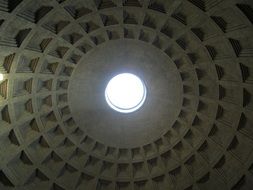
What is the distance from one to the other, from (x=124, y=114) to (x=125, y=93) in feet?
11.1

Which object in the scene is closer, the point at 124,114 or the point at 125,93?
the point at 124,114

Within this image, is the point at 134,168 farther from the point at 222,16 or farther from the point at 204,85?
the point at 222,16

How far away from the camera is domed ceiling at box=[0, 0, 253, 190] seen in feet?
75.8

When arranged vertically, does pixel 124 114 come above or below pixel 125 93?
below

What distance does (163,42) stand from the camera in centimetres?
2558

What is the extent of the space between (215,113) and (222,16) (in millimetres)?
7512

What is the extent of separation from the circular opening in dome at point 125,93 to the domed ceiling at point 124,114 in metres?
0.65

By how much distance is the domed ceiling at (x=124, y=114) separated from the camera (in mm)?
23109

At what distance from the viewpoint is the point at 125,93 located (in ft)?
105

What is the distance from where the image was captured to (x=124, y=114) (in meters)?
29.1

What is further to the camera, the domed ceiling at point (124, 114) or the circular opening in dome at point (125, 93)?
the circular opening in dome at point (125, 93)

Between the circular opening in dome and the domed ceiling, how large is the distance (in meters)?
0.65

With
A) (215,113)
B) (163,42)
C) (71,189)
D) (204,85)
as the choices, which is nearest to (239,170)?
(215,113)

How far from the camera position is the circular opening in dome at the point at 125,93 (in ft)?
95.6
